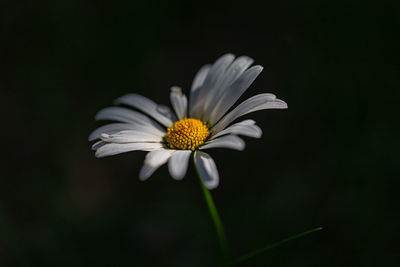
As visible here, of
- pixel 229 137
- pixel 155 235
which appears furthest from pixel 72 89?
pixel 229 137

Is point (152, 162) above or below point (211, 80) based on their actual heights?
below

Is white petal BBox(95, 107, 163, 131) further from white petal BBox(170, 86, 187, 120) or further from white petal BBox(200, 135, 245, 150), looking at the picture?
white petal BBox(200, 135, 245, 150)

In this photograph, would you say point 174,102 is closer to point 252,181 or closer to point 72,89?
point 252,181

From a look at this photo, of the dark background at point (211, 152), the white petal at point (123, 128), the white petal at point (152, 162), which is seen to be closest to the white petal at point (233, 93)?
the white petal at point (123, 128)

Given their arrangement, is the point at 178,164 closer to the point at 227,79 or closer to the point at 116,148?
the point at 116,148

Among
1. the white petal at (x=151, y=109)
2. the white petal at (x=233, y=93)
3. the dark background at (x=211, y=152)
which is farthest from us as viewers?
the dark background at (x=211, y=152)

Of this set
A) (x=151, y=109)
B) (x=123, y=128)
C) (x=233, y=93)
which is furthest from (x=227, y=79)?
(x=123, y=128)

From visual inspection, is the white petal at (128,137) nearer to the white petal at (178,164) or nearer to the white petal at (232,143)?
the white petal at (178,164)
